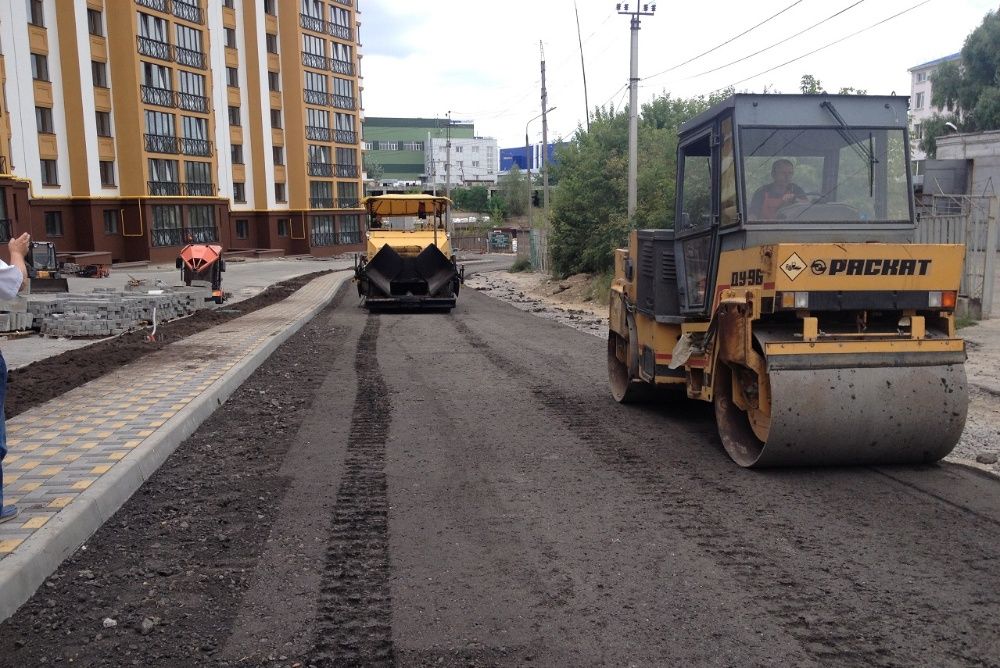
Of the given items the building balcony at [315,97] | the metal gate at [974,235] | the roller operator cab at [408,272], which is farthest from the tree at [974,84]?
the building balcony at [315,97]

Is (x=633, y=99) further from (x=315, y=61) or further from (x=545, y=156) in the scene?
(x=315, y=61)

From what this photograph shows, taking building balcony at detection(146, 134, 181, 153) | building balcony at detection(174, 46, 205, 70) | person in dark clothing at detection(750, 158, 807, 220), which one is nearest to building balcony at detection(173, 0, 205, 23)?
building balcony at detection(174, 46, 205, 70)

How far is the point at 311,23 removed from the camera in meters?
61.9

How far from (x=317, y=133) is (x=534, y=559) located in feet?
201

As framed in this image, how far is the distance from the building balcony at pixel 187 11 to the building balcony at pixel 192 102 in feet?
13.8

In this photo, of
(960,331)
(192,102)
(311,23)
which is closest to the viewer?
(960,331)

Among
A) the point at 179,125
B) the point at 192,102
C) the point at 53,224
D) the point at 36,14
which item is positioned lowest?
the point at 53,224

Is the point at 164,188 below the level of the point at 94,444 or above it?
above

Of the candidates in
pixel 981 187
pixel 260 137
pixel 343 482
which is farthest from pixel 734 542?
pixel 260 137

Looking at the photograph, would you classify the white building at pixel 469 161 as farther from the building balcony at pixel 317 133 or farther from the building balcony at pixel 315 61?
the building balcony at pixel 317 133

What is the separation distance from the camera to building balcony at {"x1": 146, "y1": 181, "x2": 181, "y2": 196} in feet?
153

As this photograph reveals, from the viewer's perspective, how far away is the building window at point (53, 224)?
41562 millimetres

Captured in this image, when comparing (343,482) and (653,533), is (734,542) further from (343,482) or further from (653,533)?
(343,482)

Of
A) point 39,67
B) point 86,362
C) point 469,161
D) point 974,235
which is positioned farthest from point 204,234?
point 469,161
